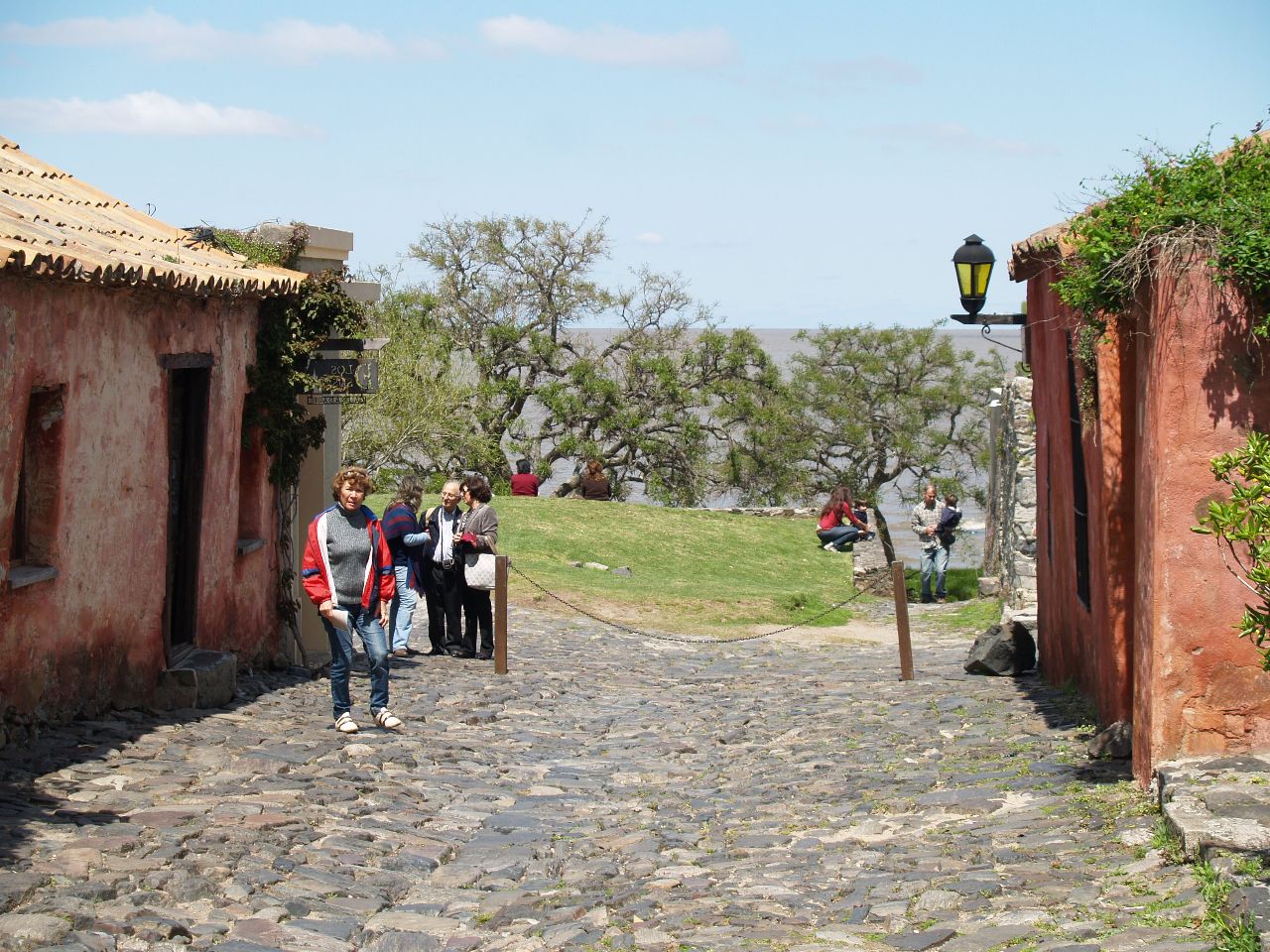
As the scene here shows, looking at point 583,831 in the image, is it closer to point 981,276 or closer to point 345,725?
point 345,725

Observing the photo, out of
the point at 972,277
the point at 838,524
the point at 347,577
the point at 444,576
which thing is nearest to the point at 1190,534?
the point at 347,577

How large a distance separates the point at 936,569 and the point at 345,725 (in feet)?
45.7

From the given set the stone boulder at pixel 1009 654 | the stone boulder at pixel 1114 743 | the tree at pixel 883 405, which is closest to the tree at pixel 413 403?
the tree at pixel 883 405

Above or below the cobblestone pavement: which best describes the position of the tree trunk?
above

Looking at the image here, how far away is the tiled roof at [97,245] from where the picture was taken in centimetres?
891

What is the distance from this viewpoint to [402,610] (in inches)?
560

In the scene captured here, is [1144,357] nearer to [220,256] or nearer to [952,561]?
[220,256]

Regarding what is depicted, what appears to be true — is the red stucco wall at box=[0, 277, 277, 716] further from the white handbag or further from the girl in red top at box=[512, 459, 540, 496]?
the girl in red top at box=[512, 459, 540, 496]

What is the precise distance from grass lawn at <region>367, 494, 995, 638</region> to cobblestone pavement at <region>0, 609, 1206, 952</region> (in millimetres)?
7087

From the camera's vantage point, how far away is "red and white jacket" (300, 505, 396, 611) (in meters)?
10.0

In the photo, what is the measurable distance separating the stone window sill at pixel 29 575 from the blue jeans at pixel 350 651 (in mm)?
1813

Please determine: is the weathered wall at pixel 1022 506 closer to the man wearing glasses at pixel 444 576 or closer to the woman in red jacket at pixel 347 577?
the man wearing glasses at pixel 444 576

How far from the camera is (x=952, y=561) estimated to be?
44125mm

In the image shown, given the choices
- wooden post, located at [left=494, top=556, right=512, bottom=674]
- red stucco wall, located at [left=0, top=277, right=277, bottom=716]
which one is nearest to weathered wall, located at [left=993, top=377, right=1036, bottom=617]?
wooden post, located at [left=494, top=556, right=512, bottom=674]
